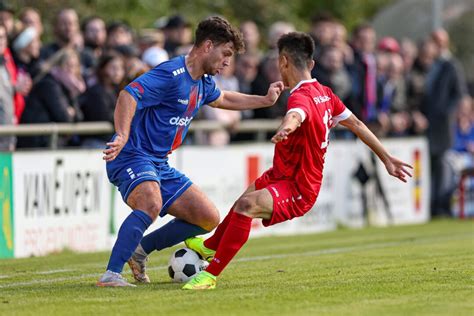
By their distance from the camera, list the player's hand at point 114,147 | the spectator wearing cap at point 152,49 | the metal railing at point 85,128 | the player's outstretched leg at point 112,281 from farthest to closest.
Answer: the spectator wearing cap at point 152,49 → the metal railing at point 85,128 → the player's outstretched leg at point 112,281 → the player's hand at point 114,147

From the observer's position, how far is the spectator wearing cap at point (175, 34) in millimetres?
16609

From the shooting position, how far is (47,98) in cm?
1409

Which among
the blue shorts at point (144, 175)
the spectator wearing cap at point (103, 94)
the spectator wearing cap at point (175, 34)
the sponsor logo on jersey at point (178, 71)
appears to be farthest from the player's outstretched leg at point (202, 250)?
the spectator wearing cap at point (175, 34)

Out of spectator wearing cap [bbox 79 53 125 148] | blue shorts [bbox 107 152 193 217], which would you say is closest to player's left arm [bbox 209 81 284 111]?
blue shorts [bbox 107 152 193 217]

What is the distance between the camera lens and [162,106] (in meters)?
9.54

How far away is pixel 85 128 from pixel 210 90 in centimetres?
472

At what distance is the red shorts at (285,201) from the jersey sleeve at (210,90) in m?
1.06

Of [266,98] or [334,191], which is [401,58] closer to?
[334,191]

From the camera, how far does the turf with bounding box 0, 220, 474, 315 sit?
781cm

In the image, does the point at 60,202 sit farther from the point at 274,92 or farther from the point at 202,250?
the point at 274,92

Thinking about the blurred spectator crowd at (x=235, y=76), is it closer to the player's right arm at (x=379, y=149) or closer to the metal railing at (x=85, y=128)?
the metal railing at (x=85, y=128)

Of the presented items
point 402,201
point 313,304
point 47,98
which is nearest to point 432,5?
point 402,201

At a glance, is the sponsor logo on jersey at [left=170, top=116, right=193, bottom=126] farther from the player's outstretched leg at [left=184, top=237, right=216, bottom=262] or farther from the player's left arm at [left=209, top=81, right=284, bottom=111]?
the player's outstretched leg at [left=184, top=237, right=216, bottom=262]

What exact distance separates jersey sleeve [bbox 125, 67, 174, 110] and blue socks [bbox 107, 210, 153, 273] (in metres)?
0.91
